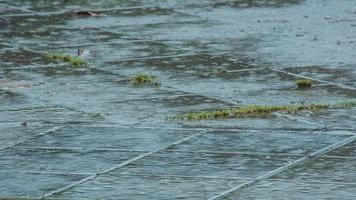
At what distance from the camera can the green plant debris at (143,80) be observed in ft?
34.0

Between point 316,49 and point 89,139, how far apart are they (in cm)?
417

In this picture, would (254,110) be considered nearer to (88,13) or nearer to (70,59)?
(70,59)

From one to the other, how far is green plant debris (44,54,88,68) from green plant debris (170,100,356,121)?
2561 millimetres

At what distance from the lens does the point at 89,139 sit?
832cm

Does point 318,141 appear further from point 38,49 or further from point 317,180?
point 38,49

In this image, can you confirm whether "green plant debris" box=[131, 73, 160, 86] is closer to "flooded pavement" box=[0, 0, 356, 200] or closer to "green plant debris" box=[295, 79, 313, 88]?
"flooded pavement" box=[0, 0, 356, 200]

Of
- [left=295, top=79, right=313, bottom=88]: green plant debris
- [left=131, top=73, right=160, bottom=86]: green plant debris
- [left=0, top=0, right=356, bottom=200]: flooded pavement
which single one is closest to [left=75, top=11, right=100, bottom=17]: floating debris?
[left=0, top=0, right=356, bottom=200]: flooded pavement

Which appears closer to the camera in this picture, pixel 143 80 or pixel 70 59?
pixel 143 80

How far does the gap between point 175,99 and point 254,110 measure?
84 centimetres

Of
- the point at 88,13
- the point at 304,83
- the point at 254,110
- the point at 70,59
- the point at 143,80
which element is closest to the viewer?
the point at 254,110

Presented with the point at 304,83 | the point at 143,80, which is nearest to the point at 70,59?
the point at 143,80

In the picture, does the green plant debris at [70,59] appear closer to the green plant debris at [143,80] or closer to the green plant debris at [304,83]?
the green plant debris at [143,80]

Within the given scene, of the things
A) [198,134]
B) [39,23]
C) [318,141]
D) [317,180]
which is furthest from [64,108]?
[39,23]

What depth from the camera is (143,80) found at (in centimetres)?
1045
